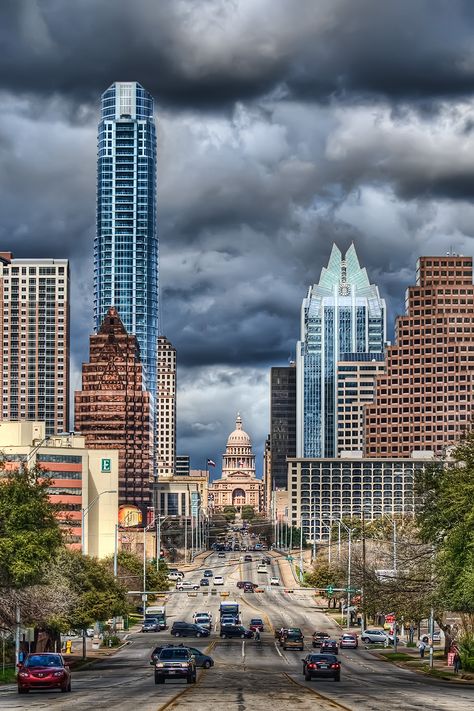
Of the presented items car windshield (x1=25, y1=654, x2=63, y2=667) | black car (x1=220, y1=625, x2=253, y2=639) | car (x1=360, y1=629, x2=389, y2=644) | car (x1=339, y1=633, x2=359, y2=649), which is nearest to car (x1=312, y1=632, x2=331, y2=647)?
car (x1=339, y1=633, x2=359, y2=649)

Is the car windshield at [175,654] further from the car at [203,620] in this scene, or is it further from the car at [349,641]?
the car at [203,620]

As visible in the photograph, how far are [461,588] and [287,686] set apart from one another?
17355 millimetres

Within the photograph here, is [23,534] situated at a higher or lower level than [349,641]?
higher

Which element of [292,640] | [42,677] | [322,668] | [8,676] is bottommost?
[292,640]

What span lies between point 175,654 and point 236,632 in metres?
63.9

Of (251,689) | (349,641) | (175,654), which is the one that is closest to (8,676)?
(175,654)

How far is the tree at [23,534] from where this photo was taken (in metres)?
70.3

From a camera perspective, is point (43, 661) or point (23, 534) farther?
point (23, 534)

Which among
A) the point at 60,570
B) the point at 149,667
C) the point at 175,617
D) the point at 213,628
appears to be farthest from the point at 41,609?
the point at 175,617

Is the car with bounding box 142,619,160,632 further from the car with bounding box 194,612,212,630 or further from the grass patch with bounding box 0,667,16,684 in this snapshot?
the grass patch with bounding box 0,667,16,684

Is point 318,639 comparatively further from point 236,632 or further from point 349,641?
point 236,632

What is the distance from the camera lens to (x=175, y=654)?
66562 mm

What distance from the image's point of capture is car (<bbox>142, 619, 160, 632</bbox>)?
143 metres

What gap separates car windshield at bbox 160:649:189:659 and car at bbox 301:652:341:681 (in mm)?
6250
